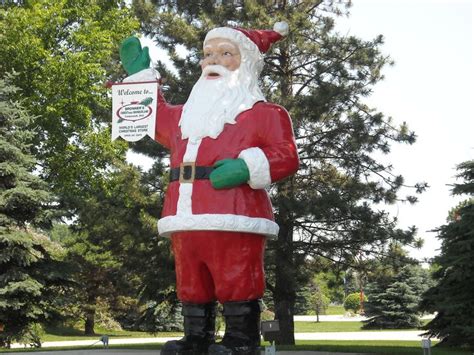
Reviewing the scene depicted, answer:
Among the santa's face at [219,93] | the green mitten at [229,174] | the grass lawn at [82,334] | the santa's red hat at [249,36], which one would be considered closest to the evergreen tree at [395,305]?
the grass lawn at [82,334]

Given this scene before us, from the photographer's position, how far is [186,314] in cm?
501

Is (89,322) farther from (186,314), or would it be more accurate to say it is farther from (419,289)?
(186,314)

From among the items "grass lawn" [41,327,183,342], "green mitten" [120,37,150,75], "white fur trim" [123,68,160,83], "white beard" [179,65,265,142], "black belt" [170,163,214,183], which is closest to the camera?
"black belt" [170,163,214,183]

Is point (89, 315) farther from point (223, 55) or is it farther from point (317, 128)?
point (223, 55)

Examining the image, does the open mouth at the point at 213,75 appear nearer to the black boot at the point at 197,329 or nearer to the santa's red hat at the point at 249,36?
the santa's red hat at the point at 249,36

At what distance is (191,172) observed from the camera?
4.88 meters

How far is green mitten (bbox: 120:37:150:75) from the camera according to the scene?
564 cm

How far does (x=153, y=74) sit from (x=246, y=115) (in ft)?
3.44

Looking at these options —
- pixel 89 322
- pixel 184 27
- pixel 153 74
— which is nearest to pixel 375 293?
pixel 89 322

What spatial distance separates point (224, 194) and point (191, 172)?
312mm

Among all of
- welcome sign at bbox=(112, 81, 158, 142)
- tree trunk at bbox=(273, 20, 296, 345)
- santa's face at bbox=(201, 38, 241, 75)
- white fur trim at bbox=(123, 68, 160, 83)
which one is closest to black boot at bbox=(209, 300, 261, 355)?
welcome sign at bbox=(112, 81, 158, 142)

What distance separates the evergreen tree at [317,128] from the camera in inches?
430

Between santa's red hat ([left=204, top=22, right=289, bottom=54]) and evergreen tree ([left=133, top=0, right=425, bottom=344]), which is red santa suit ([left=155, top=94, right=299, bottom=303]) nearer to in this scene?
santa's red hat ([left=204, top=22, right=289, bottom=54])

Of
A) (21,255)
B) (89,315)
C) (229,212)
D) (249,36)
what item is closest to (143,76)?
(249,36)
